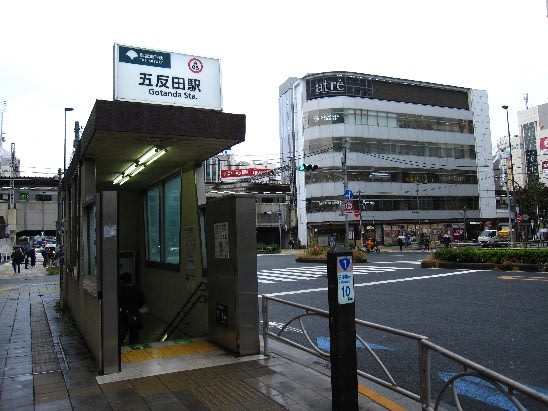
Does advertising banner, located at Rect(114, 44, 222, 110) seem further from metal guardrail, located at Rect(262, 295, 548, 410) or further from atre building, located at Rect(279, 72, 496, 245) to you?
atre building, located at Rect(279, 72, 496, 245)

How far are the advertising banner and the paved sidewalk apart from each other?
12.8 feet

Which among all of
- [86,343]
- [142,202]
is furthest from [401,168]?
[86,343]

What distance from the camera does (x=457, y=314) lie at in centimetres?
1042

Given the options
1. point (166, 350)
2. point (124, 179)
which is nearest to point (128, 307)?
point (166, 350)

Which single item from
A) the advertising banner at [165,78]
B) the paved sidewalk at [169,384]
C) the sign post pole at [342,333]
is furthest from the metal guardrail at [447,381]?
the advertising banner at [165,78]

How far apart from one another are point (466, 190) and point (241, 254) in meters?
67.6

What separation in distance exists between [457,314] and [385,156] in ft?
174

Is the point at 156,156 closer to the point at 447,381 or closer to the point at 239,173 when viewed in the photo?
the point at 447,381

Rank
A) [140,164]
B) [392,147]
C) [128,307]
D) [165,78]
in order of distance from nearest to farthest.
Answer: [165,78] < [128,307] < [140,164] < [392,147]

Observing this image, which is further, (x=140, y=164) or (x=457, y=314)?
(x=457, y=314)

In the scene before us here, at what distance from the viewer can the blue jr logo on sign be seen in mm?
4148

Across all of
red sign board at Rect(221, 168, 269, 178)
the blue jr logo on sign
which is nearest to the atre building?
red sign board at Rect(221, 168, 269, 178)

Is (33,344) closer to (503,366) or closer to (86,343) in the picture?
(86,343)

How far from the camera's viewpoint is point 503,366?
633 cm
